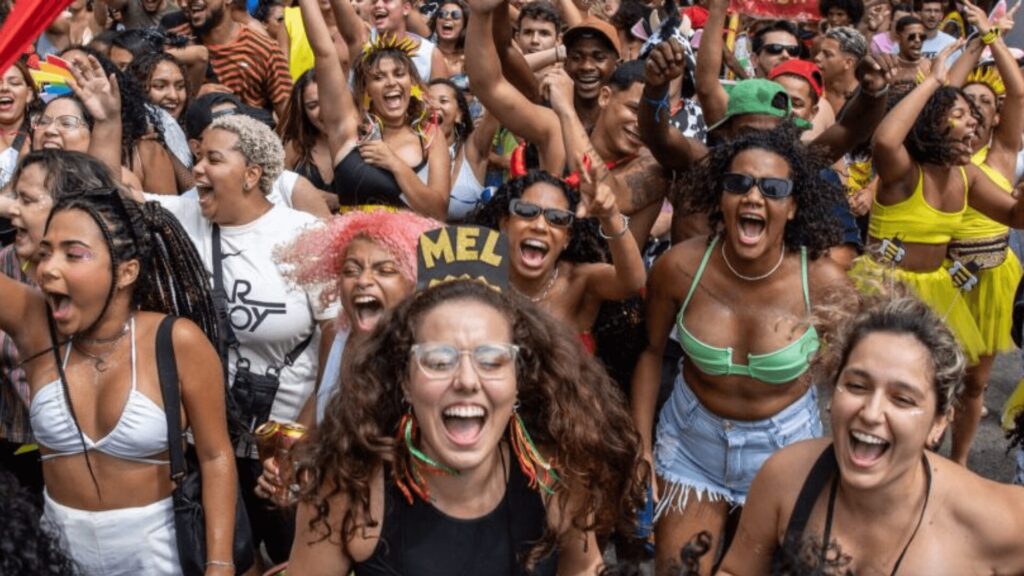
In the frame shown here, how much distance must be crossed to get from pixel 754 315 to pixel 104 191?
2093 mm

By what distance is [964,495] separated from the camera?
2926 millimetres

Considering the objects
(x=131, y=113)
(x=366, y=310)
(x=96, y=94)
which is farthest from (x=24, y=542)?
(x=131, y=113)

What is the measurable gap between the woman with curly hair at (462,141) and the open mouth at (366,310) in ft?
6.95

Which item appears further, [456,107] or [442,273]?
[456,107]

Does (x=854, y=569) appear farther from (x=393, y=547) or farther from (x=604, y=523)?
(x=393, y=547)

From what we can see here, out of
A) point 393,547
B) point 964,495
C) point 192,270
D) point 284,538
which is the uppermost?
point 192,270

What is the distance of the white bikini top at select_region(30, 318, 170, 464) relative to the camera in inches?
134

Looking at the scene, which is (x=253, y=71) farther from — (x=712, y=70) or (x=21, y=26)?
(x=21, y=26)

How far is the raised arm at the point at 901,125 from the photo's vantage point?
211 inches

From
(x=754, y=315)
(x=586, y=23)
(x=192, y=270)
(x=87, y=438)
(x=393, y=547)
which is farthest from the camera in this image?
(x=586, y=23)

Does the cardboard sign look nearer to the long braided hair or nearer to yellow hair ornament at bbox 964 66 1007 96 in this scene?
the long braided hair

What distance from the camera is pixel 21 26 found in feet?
10.4

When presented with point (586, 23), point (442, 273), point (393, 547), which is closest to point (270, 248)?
point (442, 273)

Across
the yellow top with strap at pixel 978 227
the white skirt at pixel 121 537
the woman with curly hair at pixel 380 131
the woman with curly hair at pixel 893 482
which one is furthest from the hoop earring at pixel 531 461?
the yellow top with strap at pixel 978 227
